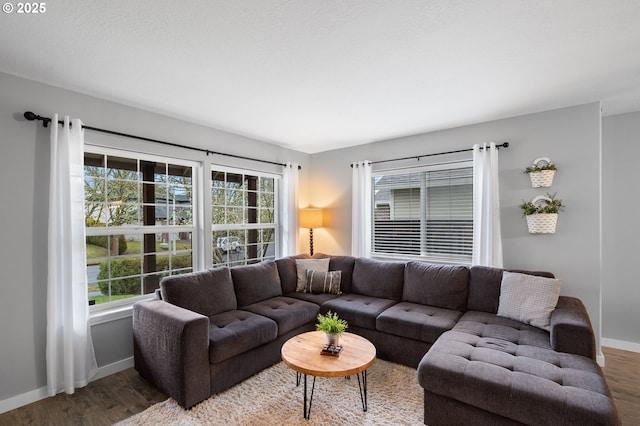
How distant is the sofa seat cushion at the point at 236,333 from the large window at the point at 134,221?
0.98 meters

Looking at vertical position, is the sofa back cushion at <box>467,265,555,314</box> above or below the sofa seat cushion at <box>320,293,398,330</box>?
above

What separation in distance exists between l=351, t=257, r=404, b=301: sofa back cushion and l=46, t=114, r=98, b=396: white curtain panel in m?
2.74

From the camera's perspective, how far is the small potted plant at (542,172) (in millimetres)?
2922

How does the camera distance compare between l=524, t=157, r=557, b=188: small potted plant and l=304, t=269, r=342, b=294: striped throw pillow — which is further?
l=304, t=269, r=342, b=294: striped throw pillow

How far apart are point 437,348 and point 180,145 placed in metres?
3.15

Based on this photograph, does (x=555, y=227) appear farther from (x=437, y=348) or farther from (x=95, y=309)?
(x=95, y=309)

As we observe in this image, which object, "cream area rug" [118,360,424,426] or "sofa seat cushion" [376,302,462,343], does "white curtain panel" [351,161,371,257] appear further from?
"cream area rug" [118,360,424,426]

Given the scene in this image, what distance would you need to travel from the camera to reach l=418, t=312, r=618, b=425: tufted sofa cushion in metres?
1.50

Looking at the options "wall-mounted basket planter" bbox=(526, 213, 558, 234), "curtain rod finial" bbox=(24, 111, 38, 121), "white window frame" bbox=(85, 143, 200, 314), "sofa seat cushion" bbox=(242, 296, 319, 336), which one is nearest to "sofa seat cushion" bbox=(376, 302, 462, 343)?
"sofa seat cushion" bbox=(242, 296, 319, 336)

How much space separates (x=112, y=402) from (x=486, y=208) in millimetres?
3902

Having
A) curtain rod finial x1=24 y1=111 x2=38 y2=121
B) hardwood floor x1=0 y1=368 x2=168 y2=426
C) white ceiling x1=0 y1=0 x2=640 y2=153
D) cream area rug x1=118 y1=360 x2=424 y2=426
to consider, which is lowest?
hardwood floor x1=0 y1=368 x2=168 y2=426

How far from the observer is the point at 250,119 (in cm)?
328

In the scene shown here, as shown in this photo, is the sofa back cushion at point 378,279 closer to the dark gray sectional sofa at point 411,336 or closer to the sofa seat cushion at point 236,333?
the dark gray sectional sofa at point 411,336

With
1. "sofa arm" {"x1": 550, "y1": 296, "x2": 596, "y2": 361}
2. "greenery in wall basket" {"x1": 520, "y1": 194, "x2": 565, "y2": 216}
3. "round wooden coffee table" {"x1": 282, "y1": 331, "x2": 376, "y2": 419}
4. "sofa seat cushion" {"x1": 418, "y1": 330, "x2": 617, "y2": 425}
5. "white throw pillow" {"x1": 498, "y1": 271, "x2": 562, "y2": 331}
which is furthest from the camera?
"greenery in wall basket" {"x1": 520, "y1": 194, "x2": 565, "y2": 216}
